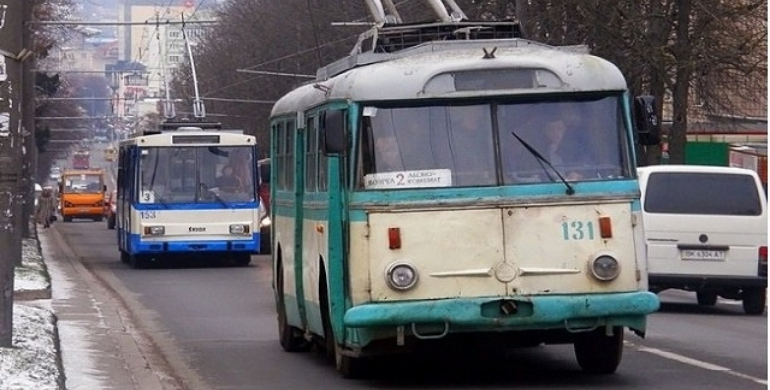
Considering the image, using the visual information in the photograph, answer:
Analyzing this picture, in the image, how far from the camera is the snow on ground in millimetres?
12085

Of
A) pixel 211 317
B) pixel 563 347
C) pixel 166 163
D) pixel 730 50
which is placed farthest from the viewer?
pixel 730 50

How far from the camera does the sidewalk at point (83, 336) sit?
517 inches

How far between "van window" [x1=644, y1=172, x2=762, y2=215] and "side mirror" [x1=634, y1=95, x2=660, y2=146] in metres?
8.54

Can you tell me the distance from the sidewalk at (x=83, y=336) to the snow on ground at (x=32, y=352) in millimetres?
16

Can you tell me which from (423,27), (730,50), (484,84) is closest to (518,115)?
(484,84)

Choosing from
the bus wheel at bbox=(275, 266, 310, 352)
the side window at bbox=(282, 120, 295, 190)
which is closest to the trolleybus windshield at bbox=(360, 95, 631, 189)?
the side window at bbox=(282, 120, 295, 190)

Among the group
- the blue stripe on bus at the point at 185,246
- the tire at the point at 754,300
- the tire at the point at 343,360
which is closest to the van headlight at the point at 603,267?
the tire at the point at 343,360

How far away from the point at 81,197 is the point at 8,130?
70.2m

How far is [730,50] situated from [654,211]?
14.9 metres

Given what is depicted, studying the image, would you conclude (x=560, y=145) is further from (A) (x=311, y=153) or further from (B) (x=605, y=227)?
(A) (x=311, y=153)

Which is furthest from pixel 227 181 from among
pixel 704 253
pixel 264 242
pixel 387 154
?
pixel 387 154

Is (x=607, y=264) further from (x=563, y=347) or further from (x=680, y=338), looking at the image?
(x=680, y=338)

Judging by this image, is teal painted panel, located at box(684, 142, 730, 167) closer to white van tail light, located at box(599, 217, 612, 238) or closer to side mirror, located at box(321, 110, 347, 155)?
→ white van tail light, located at box(599, 217, 612, 238)

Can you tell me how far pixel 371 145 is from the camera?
1222 cm
